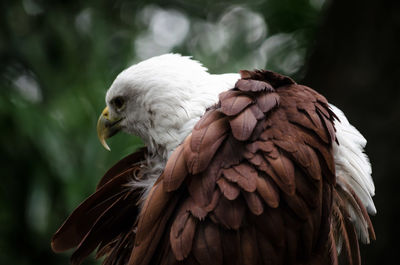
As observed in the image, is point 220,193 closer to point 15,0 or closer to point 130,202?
point 130,202

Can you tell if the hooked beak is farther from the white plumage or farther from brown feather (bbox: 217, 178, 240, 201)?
brown feather (bbox: 217, 178, 240, 201)

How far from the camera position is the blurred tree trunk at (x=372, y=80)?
385cm

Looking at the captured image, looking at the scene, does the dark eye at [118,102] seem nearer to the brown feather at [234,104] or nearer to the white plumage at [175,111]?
the white plumage at [175,111]

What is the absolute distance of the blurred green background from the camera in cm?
378

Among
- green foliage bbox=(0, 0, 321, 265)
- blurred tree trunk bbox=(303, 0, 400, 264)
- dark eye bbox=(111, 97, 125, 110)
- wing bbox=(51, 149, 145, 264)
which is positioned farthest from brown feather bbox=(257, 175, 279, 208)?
blurred tree trunk bbox=(303, 0, 400, 264)

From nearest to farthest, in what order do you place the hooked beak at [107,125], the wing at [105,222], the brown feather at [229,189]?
the brown feather at [229,189], the wing at [105,222], the hooked beak at [107,125]

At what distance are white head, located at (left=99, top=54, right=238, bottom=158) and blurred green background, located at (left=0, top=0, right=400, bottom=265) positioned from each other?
1400 mm

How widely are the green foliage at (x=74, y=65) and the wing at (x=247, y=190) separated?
181 centimetres

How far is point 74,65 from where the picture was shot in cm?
428

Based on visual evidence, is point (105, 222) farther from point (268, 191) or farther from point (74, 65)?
point (74, 65)

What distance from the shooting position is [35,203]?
3834 mm

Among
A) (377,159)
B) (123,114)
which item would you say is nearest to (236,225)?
(123,114)

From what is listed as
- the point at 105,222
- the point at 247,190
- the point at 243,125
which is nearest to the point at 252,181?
the point at 247,190

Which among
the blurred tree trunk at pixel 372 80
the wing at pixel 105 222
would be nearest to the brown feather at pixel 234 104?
the wing at pixel 105 222
